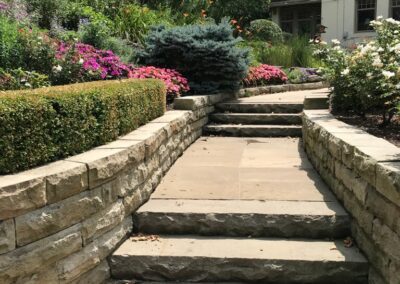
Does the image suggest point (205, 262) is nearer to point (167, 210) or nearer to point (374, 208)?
point (167, 210)

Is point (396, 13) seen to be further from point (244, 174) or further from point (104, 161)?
point (104, 161)

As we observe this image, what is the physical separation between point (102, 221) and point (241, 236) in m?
1.17

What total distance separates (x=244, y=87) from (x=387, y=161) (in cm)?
719

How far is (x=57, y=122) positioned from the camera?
3195 mm

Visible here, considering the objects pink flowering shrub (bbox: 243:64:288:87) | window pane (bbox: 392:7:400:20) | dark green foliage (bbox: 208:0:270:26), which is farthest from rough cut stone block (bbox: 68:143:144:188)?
dark green foliage (bbox: 208:0:270:26)

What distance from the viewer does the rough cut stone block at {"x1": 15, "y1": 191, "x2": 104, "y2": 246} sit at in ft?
8.70

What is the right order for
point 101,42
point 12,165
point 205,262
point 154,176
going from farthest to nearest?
point 101,42 → point 154,176 → point 205,262 → point 12,165

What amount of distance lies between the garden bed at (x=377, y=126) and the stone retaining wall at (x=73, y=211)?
2242 millimetres

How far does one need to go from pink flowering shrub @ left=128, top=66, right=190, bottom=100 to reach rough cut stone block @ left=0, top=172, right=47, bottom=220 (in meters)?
4.28

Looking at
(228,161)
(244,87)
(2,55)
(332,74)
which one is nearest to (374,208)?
(228,161)

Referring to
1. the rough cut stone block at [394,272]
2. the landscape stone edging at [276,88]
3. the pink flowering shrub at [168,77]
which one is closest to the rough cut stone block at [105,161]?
the rough cut stone block at [394,272]

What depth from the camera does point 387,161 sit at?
3.09 m

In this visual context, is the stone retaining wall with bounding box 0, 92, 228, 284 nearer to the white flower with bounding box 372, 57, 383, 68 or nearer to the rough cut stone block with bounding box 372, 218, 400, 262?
the rough cut stone block with bounding box 372, 218, 400, 262

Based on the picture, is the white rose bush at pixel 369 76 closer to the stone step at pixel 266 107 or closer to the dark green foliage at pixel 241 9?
the stone step at pixel 266 107
